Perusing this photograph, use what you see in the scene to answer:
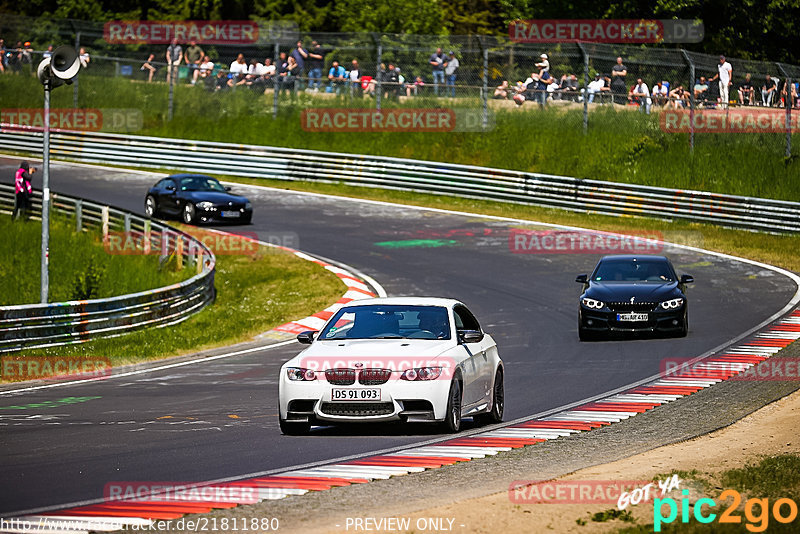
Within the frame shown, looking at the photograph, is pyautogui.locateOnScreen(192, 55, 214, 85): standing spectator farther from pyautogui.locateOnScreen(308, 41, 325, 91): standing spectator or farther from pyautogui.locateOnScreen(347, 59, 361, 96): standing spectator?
pyautogui.locateOnScreen(347, 59, 361, 96): standing spectator

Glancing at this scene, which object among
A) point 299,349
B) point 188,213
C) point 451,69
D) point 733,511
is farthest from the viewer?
point 451,69

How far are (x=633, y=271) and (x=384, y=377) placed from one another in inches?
409

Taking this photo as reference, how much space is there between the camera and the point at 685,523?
8250mm

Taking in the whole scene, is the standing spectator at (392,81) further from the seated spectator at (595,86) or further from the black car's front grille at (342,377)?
the black car's front grille at (342,377)

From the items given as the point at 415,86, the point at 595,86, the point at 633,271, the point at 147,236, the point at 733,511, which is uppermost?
the point at 595,86

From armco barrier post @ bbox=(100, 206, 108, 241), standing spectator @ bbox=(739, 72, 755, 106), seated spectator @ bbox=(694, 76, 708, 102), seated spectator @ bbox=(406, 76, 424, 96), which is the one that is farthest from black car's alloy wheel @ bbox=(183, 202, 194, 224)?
standing spectator @ bbox=(739, 72, 755, 106)

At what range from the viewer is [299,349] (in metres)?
20.3

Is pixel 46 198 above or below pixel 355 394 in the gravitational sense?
above

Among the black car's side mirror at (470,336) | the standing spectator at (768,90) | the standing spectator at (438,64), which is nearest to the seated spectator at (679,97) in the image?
the standing spectator at (768,90)

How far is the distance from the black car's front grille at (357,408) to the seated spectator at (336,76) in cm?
2859

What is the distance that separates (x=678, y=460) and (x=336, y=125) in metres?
32.9

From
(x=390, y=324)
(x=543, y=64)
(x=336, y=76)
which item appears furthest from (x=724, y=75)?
(x=390, y=324)

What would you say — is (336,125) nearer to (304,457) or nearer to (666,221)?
(666,221)

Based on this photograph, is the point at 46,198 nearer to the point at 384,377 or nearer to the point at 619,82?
the point at 384,377
